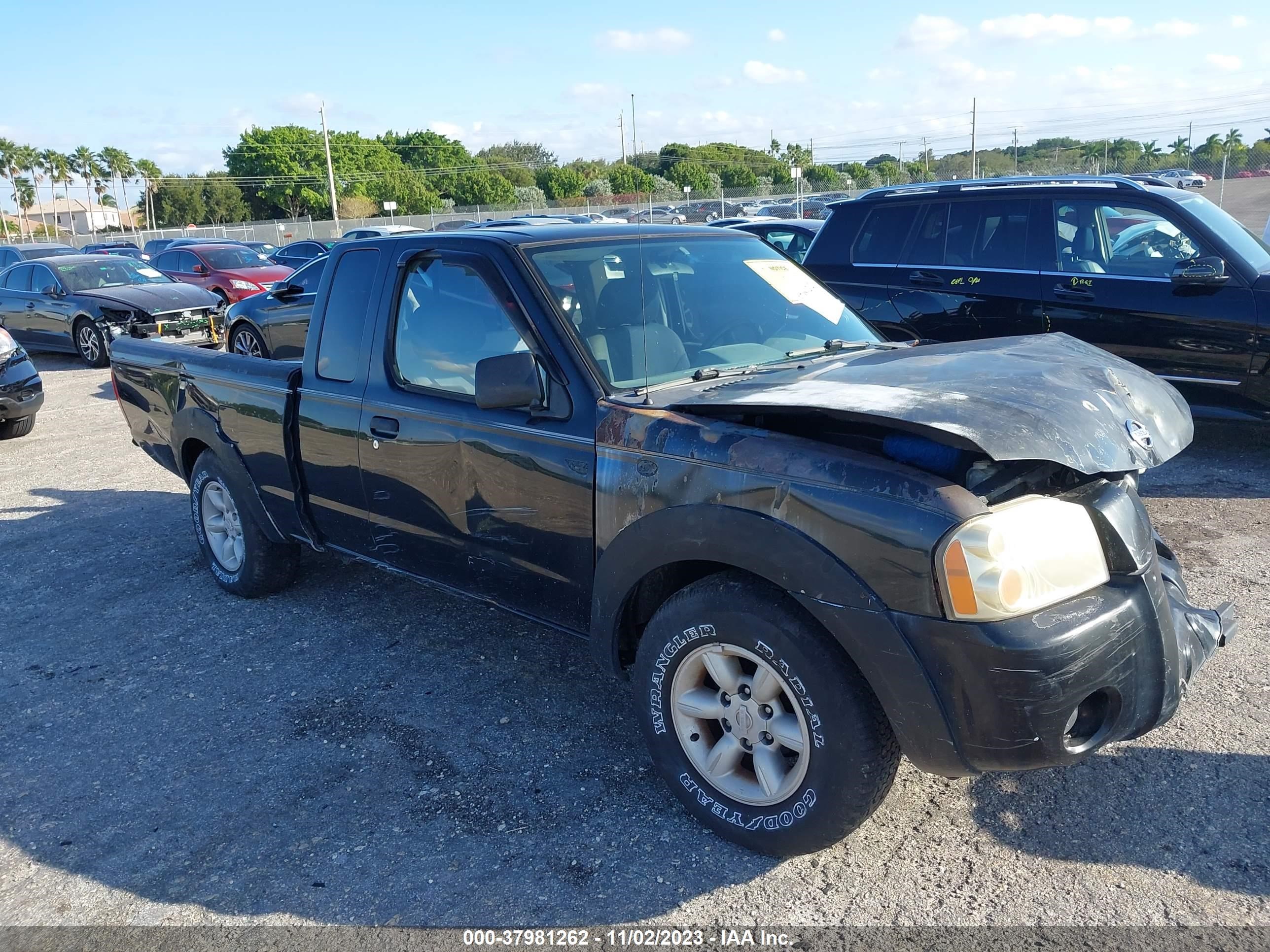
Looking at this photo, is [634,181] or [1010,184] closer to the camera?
[634,181]

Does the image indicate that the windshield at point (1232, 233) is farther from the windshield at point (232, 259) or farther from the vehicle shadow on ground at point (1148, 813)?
the windshield at point (232, 259)

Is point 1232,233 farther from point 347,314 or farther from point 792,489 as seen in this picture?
point 347,314

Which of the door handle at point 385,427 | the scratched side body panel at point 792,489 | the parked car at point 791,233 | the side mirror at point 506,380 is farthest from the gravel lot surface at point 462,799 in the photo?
the parked car at point 791,233

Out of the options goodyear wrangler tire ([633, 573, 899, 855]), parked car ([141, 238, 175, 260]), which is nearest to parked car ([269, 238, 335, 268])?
parked car ([141, 238, 175, 260])

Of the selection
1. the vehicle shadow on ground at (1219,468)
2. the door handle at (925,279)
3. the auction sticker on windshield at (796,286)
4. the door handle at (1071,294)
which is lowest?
the vehicle shadow on ground at (1219,468)

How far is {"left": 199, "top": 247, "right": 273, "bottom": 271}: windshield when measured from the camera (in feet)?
61.8

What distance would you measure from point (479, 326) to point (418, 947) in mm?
2194

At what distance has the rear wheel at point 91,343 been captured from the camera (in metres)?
14.4

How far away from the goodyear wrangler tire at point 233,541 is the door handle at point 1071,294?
5.61 m

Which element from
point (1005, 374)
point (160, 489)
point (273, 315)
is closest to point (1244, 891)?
point (1005, 374)

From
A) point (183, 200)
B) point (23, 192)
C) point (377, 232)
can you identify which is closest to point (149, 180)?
point (183, 200)

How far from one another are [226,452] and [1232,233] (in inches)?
273

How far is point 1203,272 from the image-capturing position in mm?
6645

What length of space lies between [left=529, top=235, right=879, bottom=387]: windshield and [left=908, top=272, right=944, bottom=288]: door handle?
3749 millimetres
